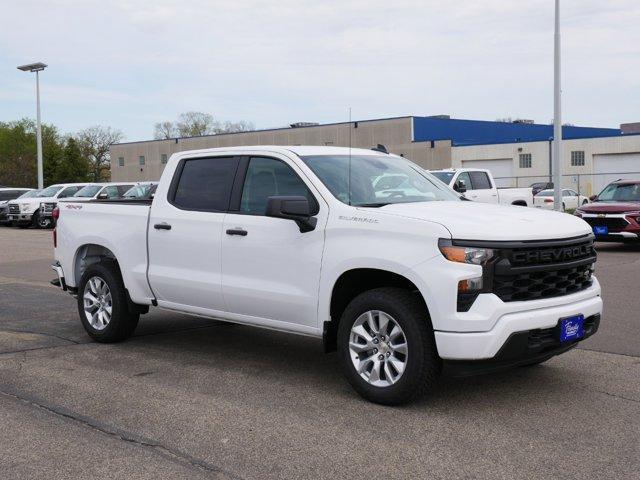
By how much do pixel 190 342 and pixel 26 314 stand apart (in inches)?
111

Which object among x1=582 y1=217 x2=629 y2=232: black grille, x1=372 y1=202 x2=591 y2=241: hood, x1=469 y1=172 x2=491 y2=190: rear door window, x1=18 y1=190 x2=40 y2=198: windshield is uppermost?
x1=469 y1=172 x2=491 y2=190: rear door window

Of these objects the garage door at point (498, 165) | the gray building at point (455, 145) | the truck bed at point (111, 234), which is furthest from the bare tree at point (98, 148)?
the truck bed at point (111, 234)

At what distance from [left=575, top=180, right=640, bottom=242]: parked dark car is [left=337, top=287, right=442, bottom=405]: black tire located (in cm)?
1258

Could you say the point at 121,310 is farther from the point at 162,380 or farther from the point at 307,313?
the point at 307,313

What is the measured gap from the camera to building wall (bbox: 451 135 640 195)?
51062 millimetres

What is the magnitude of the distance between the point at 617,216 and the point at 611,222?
0.20 m

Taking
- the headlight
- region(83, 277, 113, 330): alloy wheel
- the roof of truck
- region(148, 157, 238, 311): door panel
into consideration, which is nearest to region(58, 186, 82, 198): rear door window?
region(83, 277, 113, 330): alloy wheel

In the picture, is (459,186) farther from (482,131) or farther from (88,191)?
(482,131)

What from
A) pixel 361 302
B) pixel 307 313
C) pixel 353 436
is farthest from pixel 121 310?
pixel 353 436

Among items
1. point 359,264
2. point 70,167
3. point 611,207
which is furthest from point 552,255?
point 70,167

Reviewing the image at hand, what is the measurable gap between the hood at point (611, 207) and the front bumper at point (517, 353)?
12.4m

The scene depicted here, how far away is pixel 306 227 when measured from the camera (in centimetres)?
602

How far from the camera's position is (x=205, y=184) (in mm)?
7066

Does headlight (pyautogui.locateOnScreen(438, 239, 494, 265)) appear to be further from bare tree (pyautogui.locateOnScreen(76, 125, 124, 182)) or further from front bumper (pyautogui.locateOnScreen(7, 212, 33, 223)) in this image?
bare tree (pyautogui.locateOnScreen(76, 125, 124, 182))
